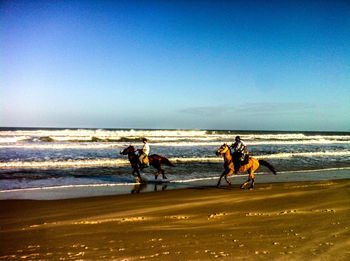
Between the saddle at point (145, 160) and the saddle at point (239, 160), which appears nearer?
the saddle at point (239, 160)

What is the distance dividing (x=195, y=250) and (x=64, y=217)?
3.63 m

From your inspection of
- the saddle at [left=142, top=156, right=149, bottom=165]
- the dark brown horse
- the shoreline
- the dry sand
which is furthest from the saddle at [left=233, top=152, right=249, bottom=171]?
the saddle at [left=142, top=156, right=149, bottom=165]

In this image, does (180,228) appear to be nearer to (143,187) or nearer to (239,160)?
(143,187)

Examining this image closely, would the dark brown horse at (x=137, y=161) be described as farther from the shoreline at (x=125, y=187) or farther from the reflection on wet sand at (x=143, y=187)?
the reflection on wet sand at (x=143, y=187)

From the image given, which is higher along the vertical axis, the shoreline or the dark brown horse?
the dark brown horse

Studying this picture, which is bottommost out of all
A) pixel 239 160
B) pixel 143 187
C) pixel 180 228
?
pixel 143 187

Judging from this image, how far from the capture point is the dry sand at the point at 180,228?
14.3 ft

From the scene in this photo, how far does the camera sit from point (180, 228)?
5613 mm

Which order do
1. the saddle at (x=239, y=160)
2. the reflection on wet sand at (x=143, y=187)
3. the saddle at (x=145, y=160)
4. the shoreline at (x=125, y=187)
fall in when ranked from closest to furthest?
the shoreline at (x=125, y=187), the reflection on wet sand at (x=143, y=187), the saddle at (x=239, y=160), the saddle at (x=145, y=160)

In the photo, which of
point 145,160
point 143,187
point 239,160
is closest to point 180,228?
point 143,187

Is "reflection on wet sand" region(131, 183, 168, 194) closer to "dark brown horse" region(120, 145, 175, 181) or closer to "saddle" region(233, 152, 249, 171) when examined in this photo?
"dark brown horse" region(120, 145, 175, 181)

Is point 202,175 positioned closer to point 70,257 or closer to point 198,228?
point 198,228

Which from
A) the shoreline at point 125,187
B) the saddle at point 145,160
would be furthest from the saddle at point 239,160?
the saddle at point 145,160

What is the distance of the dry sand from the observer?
4.37 meters
